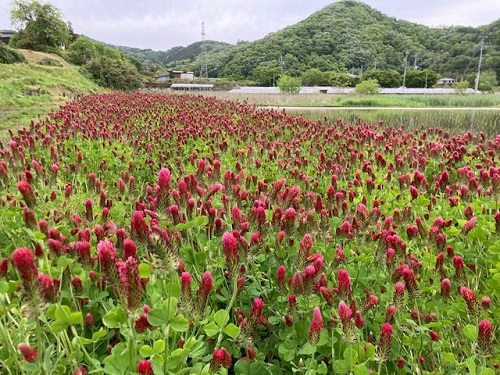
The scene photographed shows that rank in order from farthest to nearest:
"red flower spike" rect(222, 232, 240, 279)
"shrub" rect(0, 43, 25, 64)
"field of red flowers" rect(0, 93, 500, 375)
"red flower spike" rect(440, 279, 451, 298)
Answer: "shrub" rect(0, 43, 25, 64) < "red flower spike" rect(440, 279, 451, 298) < "red flower spike" rect(222, 232, 240, 279) < "field of red flowers" rect(0, 93, 500, 375)

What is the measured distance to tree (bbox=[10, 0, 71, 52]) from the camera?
49.8 meters

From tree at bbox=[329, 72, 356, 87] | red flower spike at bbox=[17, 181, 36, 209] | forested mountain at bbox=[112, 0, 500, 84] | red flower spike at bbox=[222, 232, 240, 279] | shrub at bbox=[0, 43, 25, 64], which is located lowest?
red flower spike at bbox=[222, 232, 240, 279]

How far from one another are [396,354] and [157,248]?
102cm

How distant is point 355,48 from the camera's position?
10188 centimetres

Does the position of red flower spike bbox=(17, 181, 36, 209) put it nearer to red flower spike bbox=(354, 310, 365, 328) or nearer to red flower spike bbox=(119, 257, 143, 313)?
red flower spike bbox=(119, 257, 143, 313)

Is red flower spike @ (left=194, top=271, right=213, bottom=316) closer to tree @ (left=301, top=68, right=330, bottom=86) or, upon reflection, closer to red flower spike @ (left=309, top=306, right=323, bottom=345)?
red flower spike @ (left=309, top=306, right=323, bottom=345)

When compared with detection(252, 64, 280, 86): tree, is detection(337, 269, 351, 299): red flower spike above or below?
below

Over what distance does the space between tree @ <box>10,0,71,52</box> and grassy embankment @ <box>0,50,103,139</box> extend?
39.6 feet

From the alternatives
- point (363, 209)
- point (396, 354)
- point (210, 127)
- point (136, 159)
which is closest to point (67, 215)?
point (363, 209)

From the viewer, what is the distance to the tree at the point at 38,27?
49.8 metres

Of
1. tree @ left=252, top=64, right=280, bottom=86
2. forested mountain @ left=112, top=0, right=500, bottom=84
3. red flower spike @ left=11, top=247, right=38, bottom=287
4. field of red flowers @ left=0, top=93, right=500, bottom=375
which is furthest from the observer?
forested mountain @ left=112, top=0, right=500, bottom=84

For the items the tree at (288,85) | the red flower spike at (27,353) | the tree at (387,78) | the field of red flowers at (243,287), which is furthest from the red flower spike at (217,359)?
the tree at (387,78)

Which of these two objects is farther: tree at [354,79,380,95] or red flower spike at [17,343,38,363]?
tree at [354,79,380,95]

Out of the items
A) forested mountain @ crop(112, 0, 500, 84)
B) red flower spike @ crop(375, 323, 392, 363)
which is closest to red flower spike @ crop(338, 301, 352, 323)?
red flower spike @ crop(375, 323, 392, 363)
